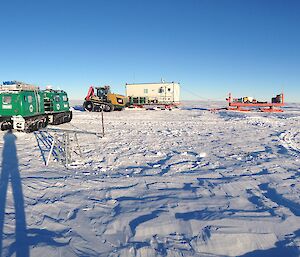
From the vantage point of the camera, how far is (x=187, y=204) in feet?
13.6

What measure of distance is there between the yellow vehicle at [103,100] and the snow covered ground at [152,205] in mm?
20023

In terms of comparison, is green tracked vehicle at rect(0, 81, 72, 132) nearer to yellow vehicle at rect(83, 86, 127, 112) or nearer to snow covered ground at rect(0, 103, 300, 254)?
snow covered ground at rect(0, 103, 300, 254)

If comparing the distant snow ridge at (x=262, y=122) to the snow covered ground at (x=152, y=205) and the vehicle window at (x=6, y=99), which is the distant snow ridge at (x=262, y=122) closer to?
the snow covered ground at (x=152, y=205)

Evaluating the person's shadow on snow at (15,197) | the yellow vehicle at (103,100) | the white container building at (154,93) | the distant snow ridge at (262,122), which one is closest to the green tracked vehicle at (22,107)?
the person's shadow on snow at (15,197)

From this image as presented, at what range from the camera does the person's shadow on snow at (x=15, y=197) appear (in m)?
2.96

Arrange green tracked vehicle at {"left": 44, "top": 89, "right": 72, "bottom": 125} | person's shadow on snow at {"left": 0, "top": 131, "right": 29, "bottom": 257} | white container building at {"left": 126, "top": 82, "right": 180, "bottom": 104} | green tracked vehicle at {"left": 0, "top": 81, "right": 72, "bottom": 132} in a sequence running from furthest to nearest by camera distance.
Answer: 1. white container building at {"left": 126, "top": 82, "right": 180, "bottom": 104}
2. green tracked vehicle at {"left": 44, "top": 89, "right": 72, "bottom": 125}
3. green tracked vehicle at {"left": 0, "top": 81, "right": 72, "bottom": 132}
4. person's shadow on snow at {"left": 0, "top": 131, "right": 29, "bottom": 257}

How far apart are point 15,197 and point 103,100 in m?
23.9

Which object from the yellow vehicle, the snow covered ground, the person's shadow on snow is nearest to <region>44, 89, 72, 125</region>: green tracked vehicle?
the person's shadow on snow

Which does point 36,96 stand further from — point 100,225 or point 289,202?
point 289,202

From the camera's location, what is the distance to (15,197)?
4367 mm

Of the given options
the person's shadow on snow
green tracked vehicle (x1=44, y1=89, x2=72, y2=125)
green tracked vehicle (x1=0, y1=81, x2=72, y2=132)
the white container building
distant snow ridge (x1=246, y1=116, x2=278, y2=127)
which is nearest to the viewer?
the person's shadow on snow

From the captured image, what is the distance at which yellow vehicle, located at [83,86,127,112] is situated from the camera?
27516 millimetres

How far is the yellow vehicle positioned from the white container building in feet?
12.2

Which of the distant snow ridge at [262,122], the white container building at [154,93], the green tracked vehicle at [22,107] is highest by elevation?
the white container building at [154,93]
